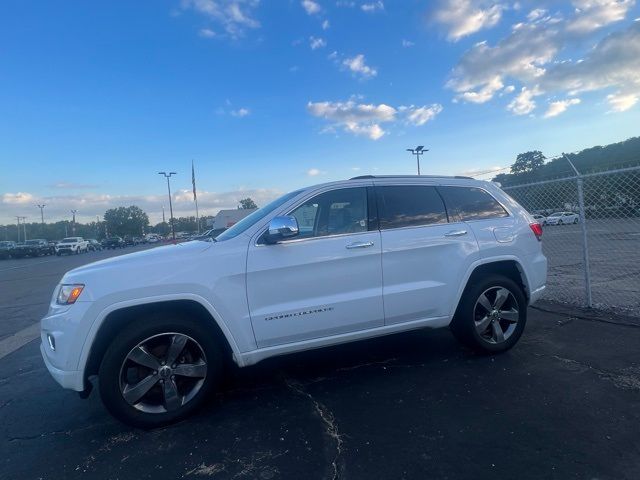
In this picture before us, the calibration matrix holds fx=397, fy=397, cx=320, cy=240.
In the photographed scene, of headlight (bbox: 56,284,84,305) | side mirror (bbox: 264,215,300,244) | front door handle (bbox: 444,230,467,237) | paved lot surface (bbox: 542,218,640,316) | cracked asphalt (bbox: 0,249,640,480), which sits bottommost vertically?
cracked asphalt (bbox: 0,249,640,480)

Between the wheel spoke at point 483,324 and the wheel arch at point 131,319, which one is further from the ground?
the wheel arch at point 131,319

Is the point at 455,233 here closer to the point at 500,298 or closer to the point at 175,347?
the point at 500,298

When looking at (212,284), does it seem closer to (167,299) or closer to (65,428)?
(167,299)

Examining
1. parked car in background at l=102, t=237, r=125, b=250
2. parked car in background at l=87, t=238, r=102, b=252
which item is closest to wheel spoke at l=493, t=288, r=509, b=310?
parked car in background at l=102, t=237, r=125, b=250

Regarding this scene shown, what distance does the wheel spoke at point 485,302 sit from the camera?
4.14m

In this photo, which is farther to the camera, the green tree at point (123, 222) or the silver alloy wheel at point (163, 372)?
the green tree at point (123, 222)

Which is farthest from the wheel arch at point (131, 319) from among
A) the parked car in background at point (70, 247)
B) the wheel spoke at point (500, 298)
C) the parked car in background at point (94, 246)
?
the parked car in background at point (94, 246)

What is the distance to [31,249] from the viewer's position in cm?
4112

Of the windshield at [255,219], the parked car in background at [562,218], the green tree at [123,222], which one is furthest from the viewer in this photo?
the green tree at [123,222]

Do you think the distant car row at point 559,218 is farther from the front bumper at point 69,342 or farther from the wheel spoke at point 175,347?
the front bumper at point 69,342

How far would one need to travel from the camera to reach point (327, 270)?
3.50 m

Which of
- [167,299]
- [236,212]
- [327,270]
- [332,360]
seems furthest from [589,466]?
[236,212]

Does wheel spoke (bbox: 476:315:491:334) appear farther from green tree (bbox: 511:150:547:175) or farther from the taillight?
green tree (bbox: 511:150:547:175)

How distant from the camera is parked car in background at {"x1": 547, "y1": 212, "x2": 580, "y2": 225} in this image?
20.8 feet
